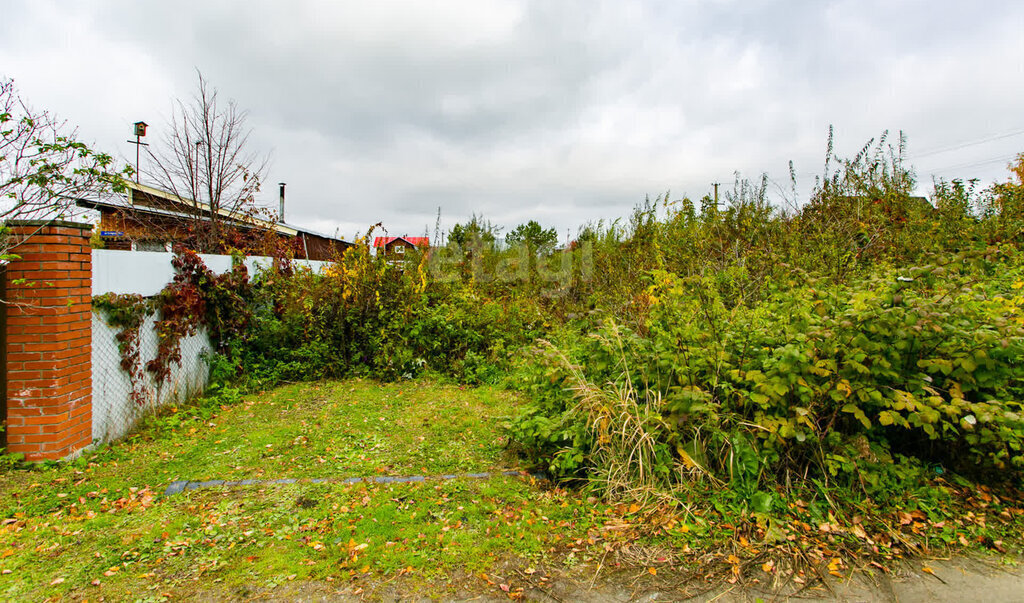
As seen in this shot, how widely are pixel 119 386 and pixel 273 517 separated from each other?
2399 millimetres

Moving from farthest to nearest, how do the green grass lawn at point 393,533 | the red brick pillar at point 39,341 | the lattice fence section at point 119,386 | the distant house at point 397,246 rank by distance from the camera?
the distant house at point 397,246, the lattice fence section at point 119,386, the red brick pillar at point 39,341, the green grass lawn at point 393,533

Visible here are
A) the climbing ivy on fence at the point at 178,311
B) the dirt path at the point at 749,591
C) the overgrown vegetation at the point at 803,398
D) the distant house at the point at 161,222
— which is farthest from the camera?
the distant house at the point at 161,222

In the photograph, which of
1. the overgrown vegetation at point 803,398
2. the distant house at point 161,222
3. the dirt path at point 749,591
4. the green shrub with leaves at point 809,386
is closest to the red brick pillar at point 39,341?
the overgrown vegetation at point 803,398

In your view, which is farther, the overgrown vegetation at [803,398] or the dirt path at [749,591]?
the overgrown vegetation at [803,398]

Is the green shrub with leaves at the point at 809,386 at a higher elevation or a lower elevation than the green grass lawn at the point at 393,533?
higher

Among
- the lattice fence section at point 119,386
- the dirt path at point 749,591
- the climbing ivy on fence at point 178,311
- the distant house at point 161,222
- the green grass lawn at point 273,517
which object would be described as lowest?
the dirt path at point 749,591

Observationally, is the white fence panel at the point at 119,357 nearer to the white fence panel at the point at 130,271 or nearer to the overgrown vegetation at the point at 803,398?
the white fence panel at the point at 130,271

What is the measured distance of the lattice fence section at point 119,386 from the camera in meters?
3.78

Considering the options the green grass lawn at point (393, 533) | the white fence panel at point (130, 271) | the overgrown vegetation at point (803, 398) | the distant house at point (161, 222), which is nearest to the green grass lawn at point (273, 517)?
the green grass lawn at point (393, 533)

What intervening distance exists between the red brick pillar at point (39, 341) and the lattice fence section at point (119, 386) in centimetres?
37

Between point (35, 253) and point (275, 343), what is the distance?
3.10 meters

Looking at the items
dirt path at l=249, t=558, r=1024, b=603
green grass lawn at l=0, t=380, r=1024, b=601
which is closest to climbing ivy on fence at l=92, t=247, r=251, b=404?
green grass lawn at l=0, t=380, r=1024, b=601

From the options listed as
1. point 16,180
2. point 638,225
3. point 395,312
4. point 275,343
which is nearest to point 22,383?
point 16,180

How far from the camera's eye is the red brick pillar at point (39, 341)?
3.28 metres
